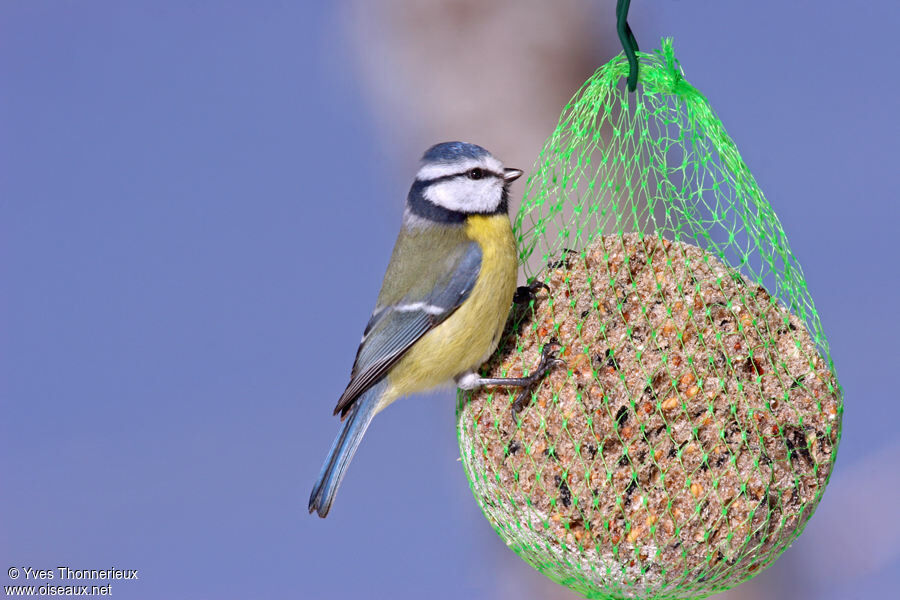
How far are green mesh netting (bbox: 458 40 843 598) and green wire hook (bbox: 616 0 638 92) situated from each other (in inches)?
6.1

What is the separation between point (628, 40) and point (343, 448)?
1.70 meters

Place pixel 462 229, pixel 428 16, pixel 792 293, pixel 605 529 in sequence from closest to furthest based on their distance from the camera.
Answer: pixel 605 529, pixel 792 293, pixel 462 229, pixel 428 16

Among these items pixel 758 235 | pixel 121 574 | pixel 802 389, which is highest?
pixel 758 235

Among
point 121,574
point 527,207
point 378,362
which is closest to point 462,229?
point 527,207

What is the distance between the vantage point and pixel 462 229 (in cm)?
354

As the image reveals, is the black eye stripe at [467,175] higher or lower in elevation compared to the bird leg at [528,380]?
higher

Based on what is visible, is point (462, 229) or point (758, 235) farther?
point (462, 229)

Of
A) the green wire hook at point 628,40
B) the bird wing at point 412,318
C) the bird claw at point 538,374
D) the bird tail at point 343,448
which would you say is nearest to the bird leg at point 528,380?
the bird claw at point 538,374

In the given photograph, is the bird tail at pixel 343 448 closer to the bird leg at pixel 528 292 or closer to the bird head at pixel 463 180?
the bird leg at pixel 528 292

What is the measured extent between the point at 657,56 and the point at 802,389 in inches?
48.1

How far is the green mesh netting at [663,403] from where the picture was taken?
294 centimetres

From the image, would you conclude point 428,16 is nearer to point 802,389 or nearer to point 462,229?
point 462,229

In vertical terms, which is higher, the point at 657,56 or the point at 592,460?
the point at 657,56

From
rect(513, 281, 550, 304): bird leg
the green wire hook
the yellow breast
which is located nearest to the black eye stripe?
the yellow breast
